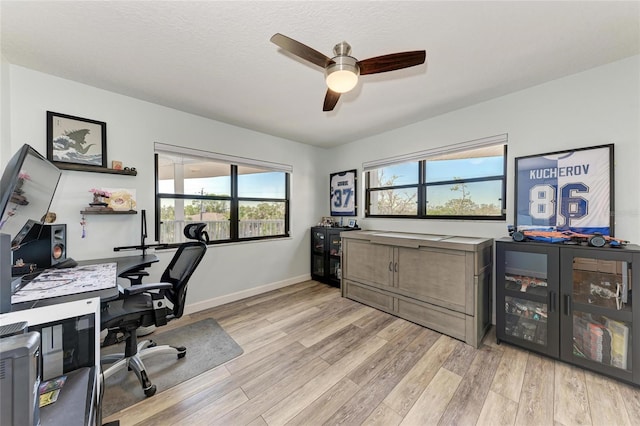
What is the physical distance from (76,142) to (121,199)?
63 cm

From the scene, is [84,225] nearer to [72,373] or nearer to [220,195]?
[220,195]

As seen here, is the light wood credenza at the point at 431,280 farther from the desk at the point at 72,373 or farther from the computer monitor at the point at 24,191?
the computer monitor at the point at 24,191

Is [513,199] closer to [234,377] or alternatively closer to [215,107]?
[234,377]

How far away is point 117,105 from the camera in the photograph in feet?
7.97

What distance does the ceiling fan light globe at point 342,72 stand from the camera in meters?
1.49

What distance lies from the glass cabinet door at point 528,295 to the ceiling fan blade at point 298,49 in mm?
2247

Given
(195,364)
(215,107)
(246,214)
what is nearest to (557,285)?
(195,364)

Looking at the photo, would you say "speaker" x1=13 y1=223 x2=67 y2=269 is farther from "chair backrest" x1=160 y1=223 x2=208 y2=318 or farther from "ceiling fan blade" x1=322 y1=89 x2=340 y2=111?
"ceiling fan blade" x1=322 y1=89 x2=340 y2=111

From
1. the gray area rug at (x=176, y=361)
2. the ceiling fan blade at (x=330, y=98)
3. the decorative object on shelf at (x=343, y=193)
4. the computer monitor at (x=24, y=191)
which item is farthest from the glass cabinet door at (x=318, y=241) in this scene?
the computer monitor at (x=24, y=191)

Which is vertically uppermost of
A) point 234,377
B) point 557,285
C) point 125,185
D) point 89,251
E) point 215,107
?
point 215,107

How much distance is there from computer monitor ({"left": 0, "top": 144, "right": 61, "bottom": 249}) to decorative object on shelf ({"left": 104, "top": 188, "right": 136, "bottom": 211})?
2.20 feet

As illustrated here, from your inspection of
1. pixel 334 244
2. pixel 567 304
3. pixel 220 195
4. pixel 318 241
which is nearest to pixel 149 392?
pixel 220 195

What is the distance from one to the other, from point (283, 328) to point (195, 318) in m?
1.12

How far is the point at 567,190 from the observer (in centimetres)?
206
